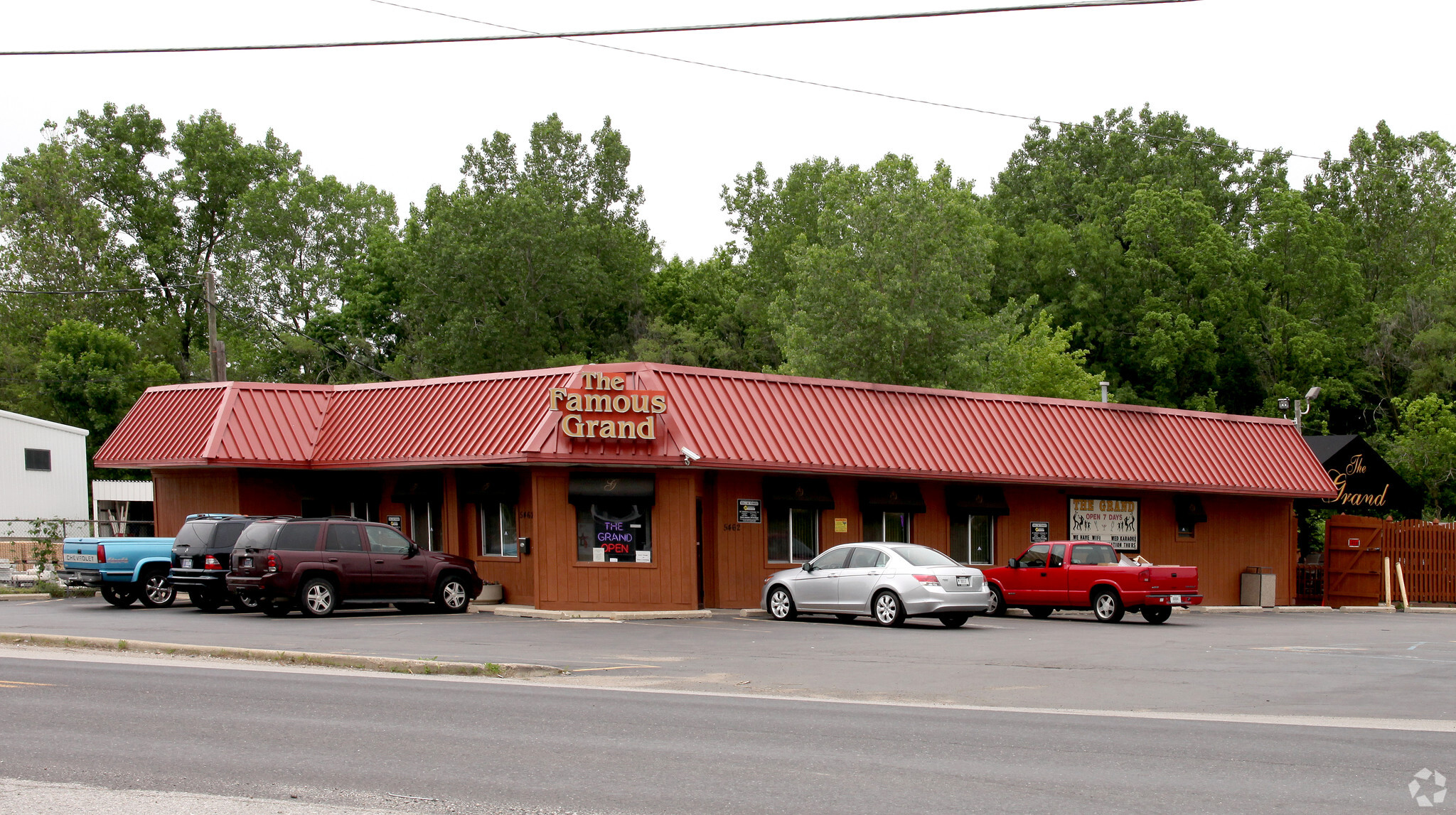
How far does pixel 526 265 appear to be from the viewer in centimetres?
5975

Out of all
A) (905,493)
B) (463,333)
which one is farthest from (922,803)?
(463,333)

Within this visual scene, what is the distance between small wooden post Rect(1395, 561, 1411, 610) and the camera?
33781mm

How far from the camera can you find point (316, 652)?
16.6 metres

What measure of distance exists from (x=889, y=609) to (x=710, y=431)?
17.0 ft

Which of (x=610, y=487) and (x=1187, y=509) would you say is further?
(x=1187, y=509)

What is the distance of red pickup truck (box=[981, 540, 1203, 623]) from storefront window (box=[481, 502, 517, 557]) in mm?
9700

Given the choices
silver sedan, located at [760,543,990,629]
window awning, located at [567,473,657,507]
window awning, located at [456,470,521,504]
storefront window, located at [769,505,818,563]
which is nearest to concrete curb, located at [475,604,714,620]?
silver sedan, located at [760,543,990,629]

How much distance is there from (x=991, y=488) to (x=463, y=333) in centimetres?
3406

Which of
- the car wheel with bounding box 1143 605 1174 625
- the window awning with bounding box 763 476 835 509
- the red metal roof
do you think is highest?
the red metal roof

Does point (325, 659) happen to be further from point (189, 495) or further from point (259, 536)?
point (189, 495)

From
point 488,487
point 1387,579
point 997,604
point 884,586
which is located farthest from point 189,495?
point 1387,579

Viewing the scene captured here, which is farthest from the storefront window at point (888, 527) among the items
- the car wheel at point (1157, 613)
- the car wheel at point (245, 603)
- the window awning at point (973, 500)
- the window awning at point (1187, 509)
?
the car wheel at point (245, 603)

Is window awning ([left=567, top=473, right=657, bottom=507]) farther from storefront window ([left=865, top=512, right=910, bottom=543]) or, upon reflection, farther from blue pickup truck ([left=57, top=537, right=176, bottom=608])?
blue pickup truck ([left=57, top=537, right=176, bottom=608])

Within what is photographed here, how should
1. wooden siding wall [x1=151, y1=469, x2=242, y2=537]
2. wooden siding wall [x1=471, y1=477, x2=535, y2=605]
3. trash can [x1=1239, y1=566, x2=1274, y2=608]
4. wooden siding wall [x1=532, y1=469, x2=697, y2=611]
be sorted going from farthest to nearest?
1. trash can [x1=1239, y1=566, x2=1274, y2=608]
2. wooden siding wall [x1=151, y1=469, x2=242, y2=537]
3. wooden siding wall [x1=471, y1=477, x2=535, y2=605]
4. wooden siding wall [x1=532, y1=469, x2=697, y2=611]
